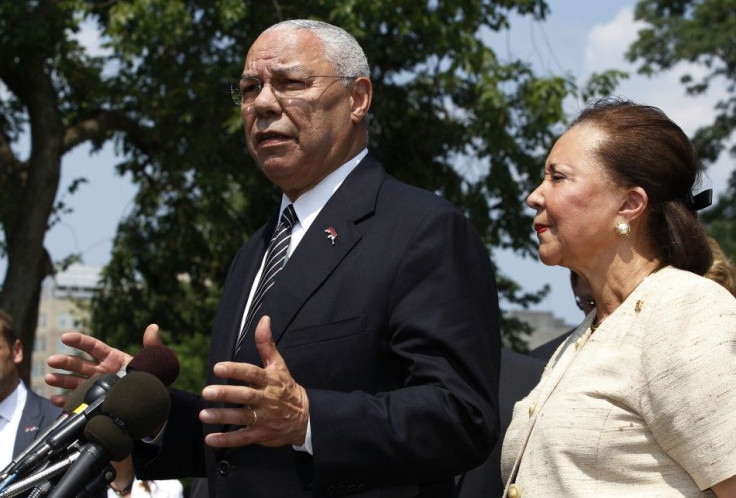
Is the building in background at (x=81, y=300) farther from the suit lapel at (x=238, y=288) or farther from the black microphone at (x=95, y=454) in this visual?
the black microphone at (x=95, y=454)

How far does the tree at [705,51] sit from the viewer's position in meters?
29.1

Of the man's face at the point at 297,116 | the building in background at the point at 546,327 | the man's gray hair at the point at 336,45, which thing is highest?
the man's gray hair at the point at 336,45

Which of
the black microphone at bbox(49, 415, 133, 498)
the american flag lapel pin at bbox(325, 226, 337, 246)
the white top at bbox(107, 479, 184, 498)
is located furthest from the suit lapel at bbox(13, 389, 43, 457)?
the black microphone at bbox(49, 415, 133, 498)

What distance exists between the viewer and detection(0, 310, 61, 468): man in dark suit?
7.30 m

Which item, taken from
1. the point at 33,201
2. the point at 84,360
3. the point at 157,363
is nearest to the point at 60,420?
the point at 157,363

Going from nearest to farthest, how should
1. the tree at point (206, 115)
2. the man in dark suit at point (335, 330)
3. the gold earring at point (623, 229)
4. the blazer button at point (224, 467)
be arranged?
the man in dark suit at point (335, 330) < the blazer button at point (224, 467) < the gold earring at point (623, 229) < the tree at point (206, 115)

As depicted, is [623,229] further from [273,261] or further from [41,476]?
[41,476]

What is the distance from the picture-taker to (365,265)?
340 cm

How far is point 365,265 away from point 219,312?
0.74m

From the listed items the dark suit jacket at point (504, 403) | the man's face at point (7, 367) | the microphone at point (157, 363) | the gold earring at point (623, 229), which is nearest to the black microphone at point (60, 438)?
the microphone at point (157, 363)

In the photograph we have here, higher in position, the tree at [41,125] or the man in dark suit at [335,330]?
the tree at [41,125]

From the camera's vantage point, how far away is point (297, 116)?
3.78 meters

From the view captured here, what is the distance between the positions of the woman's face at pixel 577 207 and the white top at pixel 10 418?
15.8 ft

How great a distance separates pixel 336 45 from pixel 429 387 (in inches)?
54.0
